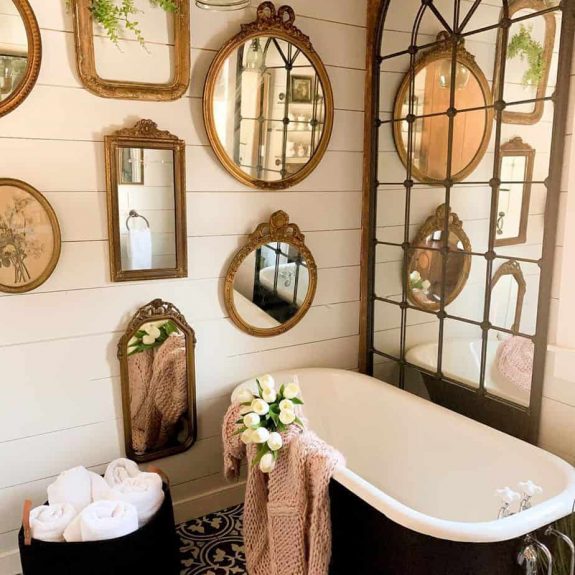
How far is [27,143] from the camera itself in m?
2.00

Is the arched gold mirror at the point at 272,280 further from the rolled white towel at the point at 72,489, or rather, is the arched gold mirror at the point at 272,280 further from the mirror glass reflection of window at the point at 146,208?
the rolled white towel at the point at 72,489

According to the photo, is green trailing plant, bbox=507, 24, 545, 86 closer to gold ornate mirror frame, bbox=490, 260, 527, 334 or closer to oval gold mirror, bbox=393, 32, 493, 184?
oval gold mirror, bbox=393, 32, 493, 184

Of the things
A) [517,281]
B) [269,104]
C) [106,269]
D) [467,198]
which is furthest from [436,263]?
[106,269]

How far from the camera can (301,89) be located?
8.18ft

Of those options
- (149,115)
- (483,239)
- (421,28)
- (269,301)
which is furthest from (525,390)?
(149,115)

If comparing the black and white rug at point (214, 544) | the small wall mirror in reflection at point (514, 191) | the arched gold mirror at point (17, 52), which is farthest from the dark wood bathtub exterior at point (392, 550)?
the arched gold mirror at point (17, 52)

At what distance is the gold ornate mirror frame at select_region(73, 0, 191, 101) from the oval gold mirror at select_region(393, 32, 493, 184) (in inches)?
38.1

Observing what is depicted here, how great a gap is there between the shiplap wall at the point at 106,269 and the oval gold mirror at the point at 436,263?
0.35 meters

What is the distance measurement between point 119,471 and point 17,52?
1.52m

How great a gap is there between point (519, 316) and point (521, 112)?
0.73 meters

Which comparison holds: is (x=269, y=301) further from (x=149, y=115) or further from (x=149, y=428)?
(x=149, y=115)

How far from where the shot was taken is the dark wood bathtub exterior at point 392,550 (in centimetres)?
151

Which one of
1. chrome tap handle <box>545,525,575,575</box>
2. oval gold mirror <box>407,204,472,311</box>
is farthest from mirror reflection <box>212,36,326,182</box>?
chrome tap handle <box>545,525,575,575</box>

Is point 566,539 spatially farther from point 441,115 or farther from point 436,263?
point 441,115
